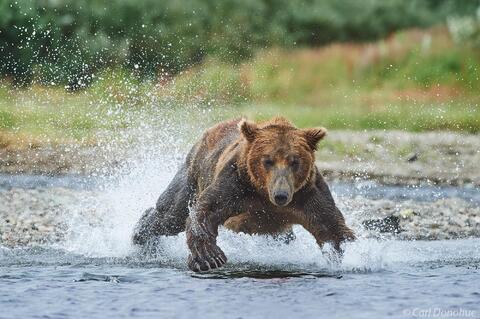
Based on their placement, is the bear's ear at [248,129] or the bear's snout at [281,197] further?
the bear's ear at [248,129]

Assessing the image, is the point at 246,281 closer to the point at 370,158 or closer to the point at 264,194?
the point at 264,194

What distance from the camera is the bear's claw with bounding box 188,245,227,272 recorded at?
7816 millimetres

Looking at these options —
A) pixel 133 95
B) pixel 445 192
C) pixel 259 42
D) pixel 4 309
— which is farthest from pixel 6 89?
pixel 4 309

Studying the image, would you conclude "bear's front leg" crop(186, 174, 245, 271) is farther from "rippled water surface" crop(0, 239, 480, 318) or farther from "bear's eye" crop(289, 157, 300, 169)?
"bear's eye" crop(289, 157, 300, 169)

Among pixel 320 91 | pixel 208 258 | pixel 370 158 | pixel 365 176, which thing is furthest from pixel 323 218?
pixel 320 91

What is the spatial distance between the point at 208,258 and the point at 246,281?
0.33m

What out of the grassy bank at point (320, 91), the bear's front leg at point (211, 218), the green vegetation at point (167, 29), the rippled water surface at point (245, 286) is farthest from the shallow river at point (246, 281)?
the green vegetation at point (167, 29)

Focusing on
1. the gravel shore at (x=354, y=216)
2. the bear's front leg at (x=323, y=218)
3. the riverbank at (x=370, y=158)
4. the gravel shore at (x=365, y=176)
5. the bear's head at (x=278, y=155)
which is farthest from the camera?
the riverbank at (x=370, y=158)

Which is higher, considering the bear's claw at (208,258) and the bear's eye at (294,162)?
the bear's eye at (294,162)

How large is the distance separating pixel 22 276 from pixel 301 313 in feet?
6.95

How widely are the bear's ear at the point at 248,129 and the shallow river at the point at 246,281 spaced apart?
911mm

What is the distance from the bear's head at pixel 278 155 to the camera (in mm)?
7750

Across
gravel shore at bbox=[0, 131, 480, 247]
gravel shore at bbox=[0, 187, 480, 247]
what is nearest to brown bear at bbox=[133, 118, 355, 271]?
gravel shore at bbox=[0, 187, 480, 247]

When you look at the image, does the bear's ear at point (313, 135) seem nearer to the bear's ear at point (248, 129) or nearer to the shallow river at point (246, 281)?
the bear's ear at point (248, 129)
